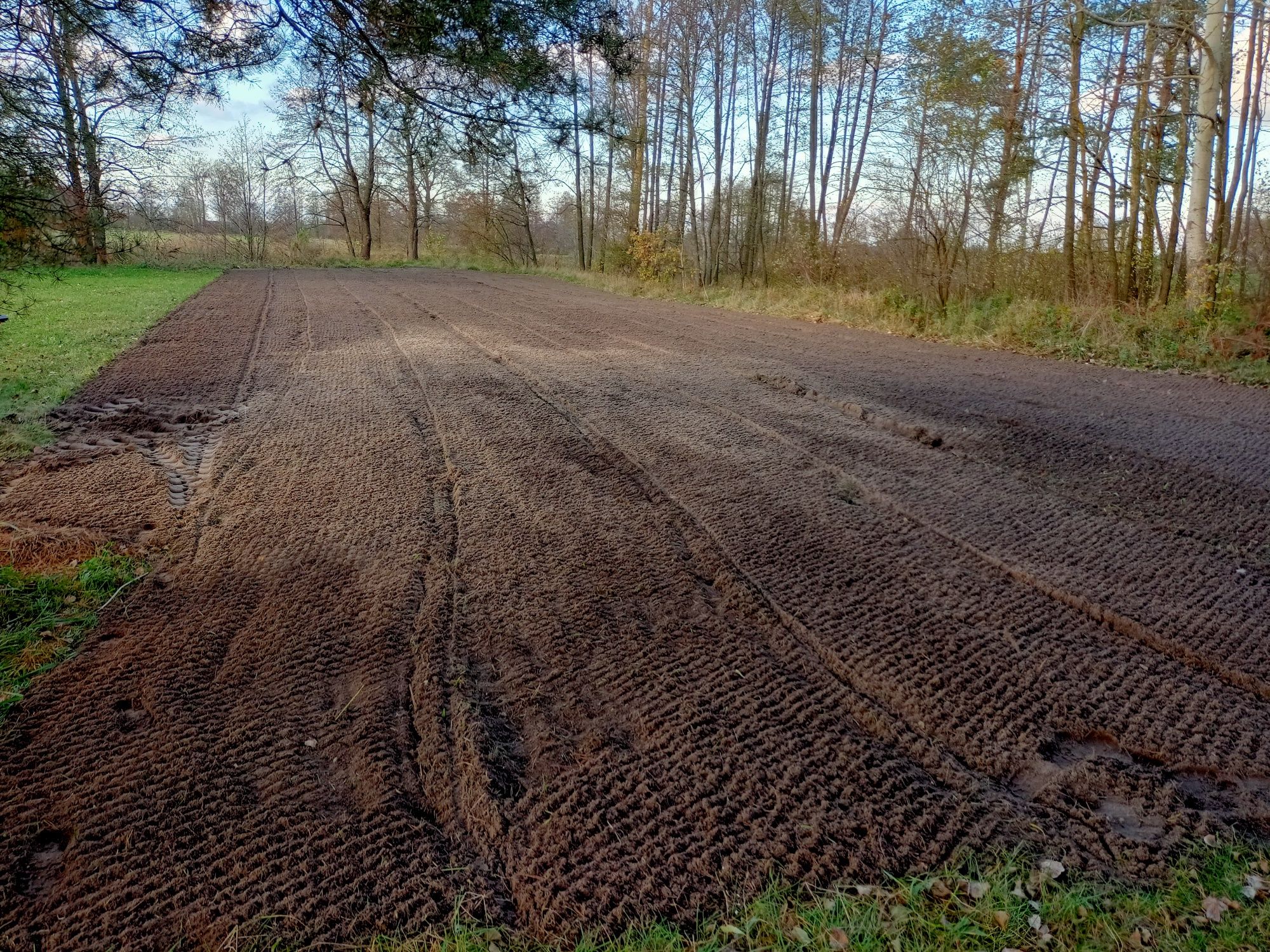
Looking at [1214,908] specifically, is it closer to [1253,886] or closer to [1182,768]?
[1253,886]

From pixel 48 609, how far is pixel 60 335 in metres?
9.25

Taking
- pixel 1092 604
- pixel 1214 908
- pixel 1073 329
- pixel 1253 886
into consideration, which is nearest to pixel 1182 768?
pixel 1253 886

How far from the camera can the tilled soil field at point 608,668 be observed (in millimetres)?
2045

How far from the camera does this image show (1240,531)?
421 cm

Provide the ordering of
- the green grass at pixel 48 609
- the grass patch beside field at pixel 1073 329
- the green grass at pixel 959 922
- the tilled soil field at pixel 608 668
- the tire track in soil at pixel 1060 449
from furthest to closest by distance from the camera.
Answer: the grass patch beside field at pixel 1073 329
the tire track in soil at pixel 1060 449
the green grass at pixel 48 609
the tilled soil field at pixel 608 668
the green grass at pixel 959 922

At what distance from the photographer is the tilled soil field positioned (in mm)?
2045

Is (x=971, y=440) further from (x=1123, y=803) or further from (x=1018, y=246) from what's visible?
(x=1018, y=246)

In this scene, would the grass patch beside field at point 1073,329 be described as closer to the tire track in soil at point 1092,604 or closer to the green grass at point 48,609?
the tire track in soil at point 1092,604

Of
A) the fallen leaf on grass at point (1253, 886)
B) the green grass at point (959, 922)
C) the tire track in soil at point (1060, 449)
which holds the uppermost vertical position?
the tire track in soil at point (1060, 449)

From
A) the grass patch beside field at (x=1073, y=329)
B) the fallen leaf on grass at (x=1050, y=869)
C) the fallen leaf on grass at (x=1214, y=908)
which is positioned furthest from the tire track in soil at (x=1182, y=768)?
the grass patch beside field at (x=1073, y=329)

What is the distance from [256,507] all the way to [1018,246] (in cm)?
1323

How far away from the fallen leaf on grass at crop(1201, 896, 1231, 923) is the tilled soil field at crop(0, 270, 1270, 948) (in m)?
0.13

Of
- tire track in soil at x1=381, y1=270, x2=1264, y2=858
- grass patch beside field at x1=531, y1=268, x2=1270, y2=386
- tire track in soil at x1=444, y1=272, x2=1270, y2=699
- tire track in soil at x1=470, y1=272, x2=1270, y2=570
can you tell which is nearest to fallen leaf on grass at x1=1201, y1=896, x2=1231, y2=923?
tire track in soil at x1=381, y1=270, x2=1264, y2=858

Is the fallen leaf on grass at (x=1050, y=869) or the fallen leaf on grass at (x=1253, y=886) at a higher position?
the fallen leaf on grass at (x=1253, y=886)
